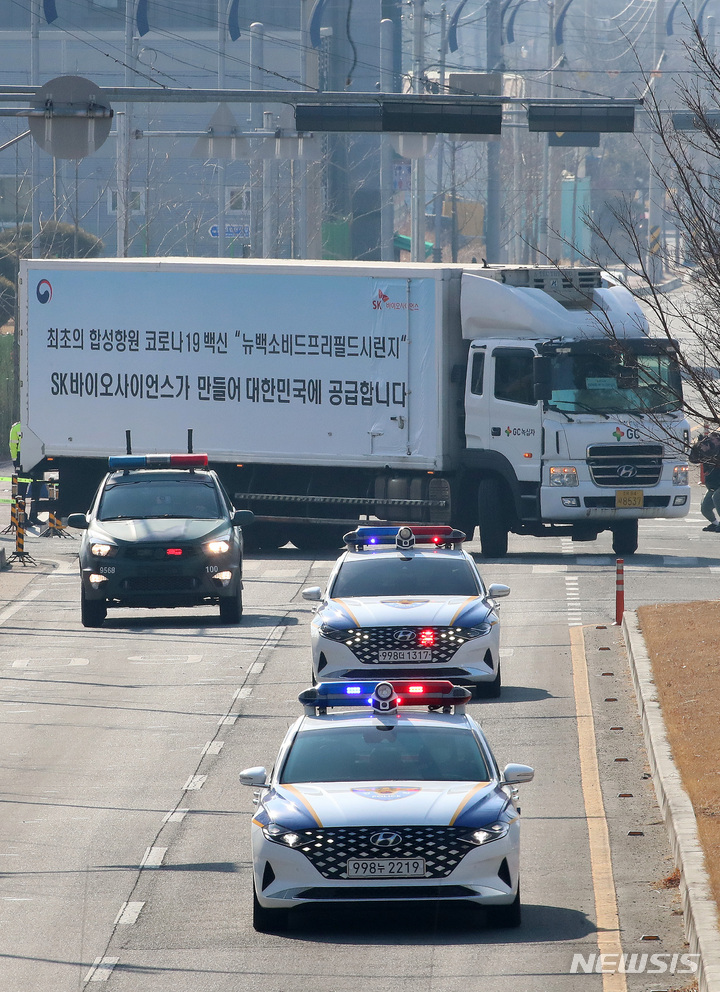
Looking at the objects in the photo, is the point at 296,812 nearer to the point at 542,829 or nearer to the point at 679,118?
the point at 542,829

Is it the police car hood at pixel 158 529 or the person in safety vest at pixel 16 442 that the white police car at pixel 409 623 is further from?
the person in safety vest at pixel 16 442

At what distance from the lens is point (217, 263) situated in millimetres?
31375

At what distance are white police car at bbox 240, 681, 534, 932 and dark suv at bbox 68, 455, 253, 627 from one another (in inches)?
474

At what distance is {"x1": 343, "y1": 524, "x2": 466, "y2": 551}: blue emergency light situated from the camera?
1888cm

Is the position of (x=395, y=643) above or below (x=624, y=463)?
below

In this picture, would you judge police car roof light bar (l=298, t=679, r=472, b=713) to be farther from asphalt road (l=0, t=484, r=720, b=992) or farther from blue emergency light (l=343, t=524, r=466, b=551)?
blue emergency light (l=343, t=524, r=466, b=551)

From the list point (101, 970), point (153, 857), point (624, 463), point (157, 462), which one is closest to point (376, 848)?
point (101, 970)

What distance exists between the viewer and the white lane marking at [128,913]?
401 inches

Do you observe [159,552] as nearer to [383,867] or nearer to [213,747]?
[213,747]

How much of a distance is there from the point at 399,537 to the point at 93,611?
574 cm

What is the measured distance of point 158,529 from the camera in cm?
2311

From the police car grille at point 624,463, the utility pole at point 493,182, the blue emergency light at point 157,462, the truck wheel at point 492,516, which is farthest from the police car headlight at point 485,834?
the utility pole at point 493,182

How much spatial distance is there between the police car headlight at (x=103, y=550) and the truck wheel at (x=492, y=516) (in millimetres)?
8198

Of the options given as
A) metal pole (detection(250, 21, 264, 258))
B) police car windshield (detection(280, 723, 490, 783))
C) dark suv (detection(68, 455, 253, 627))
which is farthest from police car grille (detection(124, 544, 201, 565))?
metal pole (detection(250, 21, 264, 258))
